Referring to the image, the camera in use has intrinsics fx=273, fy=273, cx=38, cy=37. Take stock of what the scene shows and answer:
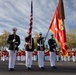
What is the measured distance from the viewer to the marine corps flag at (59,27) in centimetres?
1504

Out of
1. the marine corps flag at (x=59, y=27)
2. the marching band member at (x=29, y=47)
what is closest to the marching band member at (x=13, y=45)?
the marching band member at (x=29, y=47)

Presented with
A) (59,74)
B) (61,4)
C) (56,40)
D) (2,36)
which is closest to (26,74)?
(59,74)

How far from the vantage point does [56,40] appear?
51.8 ft

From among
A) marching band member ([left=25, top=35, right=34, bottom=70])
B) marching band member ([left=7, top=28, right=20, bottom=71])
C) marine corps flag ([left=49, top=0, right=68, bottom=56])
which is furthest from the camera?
marching band member ([left=25, top=35, right=34, bottom=70])

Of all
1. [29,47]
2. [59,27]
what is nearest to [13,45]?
[29,47]

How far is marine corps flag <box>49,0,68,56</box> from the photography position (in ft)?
49.3

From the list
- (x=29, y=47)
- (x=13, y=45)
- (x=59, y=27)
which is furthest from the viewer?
(x=59, y=27)

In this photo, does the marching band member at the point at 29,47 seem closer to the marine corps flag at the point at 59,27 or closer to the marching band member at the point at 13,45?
the marching band member at the point at 13,45

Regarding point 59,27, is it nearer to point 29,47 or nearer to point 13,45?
point 29,47

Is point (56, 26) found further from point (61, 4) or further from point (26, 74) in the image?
point (26, 74)

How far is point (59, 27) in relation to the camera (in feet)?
52.3

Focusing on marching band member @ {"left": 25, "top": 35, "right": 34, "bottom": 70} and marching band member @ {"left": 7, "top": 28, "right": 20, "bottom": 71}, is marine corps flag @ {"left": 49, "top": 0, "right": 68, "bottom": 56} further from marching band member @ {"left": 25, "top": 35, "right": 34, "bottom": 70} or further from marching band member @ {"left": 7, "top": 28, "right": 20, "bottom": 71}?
marching band member @ {"left": 7, "top": 28, "right": 20, "bottom": 71}

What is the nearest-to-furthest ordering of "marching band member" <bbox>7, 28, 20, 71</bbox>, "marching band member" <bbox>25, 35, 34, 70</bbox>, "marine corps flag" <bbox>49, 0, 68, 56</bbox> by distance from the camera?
1. "marching band member" <bbox>7, 28, 20, 71</bbox>
2. "marine corps flag" <bbox>49, 0, 68, 56</bbox>
3. "marching band member" <bbox>25, 35, 34, 70</bbox>

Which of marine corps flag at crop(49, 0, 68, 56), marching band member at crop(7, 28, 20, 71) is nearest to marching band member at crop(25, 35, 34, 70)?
marching band member at crop(7, 28, 20, 71)
